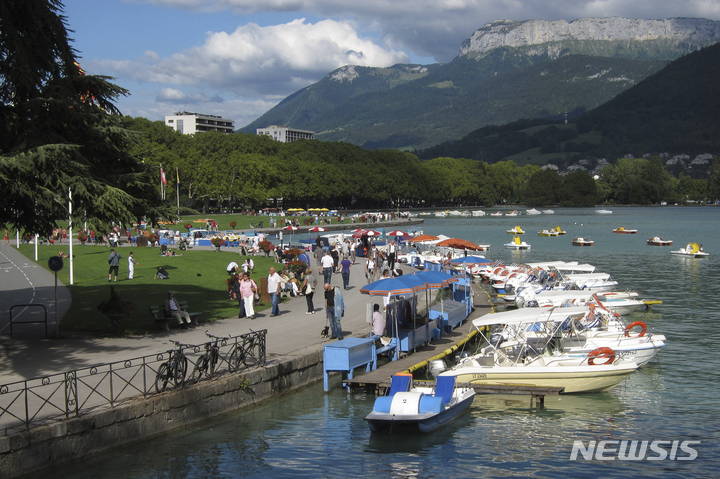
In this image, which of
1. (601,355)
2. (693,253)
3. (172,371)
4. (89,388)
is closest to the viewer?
(89,388)

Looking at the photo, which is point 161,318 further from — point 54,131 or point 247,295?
point 54,131

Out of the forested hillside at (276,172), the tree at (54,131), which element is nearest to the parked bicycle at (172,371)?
the tree at (54,131)

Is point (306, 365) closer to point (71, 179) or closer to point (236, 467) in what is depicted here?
point (236, 467)

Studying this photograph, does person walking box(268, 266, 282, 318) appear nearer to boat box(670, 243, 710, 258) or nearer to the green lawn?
the green lawn

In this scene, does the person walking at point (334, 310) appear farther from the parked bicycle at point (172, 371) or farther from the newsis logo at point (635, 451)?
the newsis logo at point (635, 451)

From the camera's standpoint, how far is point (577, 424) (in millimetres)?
14898

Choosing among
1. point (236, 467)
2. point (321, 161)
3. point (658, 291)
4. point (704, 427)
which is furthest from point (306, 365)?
point (321, 161)

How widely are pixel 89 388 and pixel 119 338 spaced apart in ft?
18.5

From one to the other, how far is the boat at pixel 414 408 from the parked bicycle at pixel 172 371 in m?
4.02

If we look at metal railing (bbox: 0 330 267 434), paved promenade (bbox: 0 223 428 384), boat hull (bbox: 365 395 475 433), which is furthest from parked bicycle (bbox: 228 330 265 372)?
boat hull (bbox: 365 395 475 433)

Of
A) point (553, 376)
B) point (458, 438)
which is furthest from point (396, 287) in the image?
point (458, 438)

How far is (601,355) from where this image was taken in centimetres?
1723

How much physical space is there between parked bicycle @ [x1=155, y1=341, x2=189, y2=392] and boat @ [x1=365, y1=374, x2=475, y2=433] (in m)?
4.02

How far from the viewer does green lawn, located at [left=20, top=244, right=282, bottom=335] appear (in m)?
20.9
